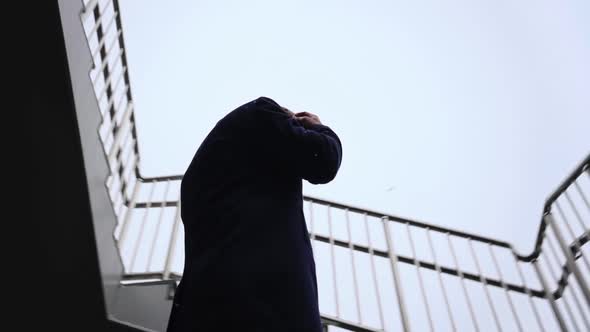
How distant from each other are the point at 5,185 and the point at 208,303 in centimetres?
152

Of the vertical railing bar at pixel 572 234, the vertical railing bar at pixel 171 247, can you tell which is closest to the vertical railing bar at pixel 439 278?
the vertical railing bar at pixel 572 234

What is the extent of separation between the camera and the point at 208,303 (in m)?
0.80

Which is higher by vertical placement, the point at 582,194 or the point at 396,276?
the point at 582,194

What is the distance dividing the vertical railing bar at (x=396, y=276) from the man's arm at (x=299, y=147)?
1609mm

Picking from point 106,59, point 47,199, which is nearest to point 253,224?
point 47,199

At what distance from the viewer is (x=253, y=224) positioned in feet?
2.90

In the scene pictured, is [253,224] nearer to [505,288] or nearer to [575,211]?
[575,211]

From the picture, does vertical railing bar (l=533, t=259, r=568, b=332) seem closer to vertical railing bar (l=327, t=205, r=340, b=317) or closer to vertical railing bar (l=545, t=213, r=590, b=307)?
vertical railing bar (l=545, t=213, r=590, b=307)

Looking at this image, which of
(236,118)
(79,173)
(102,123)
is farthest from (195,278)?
(102,123)

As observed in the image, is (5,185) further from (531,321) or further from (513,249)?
(513,249)

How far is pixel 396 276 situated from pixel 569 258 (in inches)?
38.2

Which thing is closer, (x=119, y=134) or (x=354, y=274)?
(x=119, y=134)

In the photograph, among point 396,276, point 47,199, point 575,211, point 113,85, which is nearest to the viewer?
point 47,199

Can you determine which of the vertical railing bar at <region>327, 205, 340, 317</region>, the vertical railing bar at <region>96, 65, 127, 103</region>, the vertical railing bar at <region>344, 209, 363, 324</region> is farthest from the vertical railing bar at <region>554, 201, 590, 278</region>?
the vertical railing bar at <region>96, 65, 127, 103</region>
